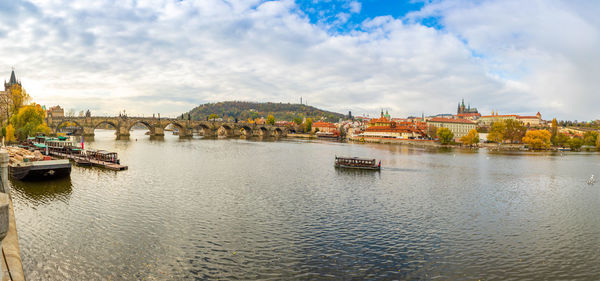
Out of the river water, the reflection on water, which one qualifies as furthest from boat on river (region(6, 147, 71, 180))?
the river water

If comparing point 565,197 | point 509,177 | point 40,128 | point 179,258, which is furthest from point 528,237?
point 40,128

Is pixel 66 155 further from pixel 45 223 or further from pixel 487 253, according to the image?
pixel 487 253

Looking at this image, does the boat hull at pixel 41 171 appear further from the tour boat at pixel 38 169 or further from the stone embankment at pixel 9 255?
the stone embankment at pixel 9 255

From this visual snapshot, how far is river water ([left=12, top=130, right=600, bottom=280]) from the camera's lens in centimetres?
1853

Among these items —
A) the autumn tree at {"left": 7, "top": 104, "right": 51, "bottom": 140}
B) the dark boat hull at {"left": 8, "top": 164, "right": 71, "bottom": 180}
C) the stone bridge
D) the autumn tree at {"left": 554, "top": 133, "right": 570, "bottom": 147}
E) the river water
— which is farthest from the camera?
the autumn tree at {"left": 554, "top": 133, "right": 570, "bottom": 147}

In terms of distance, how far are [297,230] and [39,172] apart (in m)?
32.4

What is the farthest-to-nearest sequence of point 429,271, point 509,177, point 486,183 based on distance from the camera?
1. point 509,177
2. point 486,183
3. point 429,271

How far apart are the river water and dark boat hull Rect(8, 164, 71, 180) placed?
4.43ft

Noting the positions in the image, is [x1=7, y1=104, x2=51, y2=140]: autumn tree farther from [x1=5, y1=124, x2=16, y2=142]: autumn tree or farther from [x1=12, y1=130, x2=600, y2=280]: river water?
[x1=12, y1=130, x2=600, y2=280]: river water

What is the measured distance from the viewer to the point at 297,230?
24469 mm

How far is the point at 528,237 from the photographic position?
24812 millimetres

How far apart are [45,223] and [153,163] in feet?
117

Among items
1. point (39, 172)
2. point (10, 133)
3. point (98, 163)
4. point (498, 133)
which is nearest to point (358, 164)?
point (98, 163)

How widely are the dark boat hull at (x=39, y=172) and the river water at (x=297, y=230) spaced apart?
1.35 m
